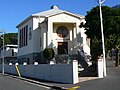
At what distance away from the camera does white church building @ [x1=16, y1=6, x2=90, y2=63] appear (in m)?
52.2

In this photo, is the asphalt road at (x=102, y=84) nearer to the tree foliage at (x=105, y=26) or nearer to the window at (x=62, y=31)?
the tree foliage at (x=105, y=26)

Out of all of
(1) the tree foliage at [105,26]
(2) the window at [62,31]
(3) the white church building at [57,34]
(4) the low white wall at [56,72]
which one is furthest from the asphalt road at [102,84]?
(2) the window at [62,31]

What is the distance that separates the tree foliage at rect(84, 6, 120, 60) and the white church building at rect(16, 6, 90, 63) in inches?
542

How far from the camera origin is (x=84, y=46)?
52.8 m

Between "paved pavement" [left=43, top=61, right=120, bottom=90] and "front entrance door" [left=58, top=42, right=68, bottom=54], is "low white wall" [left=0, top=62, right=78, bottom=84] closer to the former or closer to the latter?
"paved pavement" [left=43, top=61, right=120, bottom=90]

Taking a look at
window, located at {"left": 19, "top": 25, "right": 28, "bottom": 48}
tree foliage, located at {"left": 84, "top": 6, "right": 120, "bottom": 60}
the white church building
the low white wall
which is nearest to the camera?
the low white wall

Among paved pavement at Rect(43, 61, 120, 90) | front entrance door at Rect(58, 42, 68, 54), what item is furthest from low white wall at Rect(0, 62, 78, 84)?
front entrance door at Rect(58, 42, 68, 54)

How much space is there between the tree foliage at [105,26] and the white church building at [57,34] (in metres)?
13.8

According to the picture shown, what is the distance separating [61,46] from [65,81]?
28804 mm

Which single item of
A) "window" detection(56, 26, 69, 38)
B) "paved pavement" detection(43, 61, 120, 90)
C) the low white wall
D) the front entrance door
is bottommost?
"paved pavement" detection(43, 61, 120, 90)

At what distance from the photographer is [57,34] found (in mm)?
53656

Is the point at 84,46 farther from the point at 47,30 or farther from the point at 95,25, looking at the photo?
the point at 95,25

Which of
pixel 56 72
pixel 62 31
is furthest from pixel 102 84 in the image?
pixel 62 31

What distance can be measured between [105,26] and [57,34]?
18.6 meters
